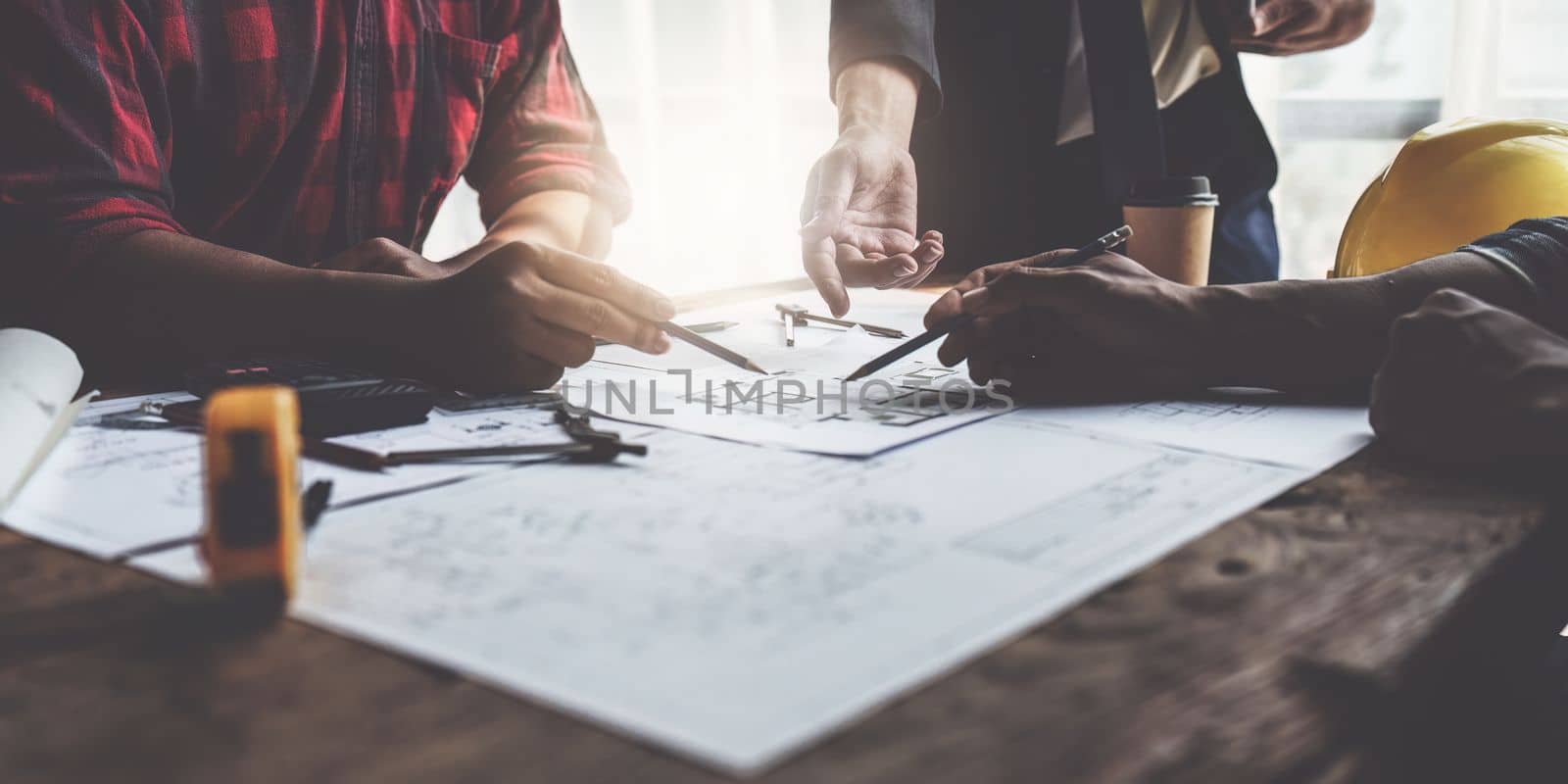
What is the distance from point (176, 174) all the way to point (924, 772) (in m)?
1.19

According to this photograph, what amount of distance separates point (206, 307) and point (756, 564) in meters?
0.67

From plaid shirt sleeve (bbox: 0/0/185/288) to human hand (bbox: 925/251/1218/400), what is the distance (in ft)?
2.44

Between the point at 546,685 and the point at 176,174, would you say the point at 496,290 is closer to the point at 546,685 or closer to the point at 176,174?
the point at 546,685

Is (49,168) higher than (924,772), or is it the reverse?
(49,168)

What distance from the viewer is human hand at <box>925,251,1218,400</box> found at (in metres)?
0.74

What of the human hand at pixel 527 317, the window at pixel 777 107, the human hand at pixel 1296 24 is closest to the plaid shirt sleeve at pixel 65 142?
the human hand at pixel 527 317

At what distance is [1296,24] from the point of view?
4.91 feet

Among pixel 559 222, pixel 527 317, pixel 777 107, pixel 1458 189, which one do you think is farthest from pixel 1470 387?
pixel 777 107

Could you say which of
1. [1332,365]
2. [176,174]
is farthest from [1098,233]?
[176,174]

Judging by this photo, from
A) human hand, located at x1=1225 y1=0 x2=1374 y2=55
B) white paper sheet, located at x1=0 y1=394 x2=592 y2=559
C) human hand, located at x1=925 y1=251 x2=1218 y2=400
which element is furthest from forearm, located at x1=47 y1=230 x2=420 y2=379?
human hand, located at x1=1225 y1=0 x2=1374 y2=55

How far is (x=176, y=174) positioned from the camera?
118 centimetres

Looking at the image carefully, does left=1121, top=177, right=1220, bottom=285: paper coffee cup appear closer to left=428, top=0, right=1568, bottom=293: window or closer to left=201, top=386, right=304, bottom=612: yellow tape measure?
left=201, top=386, right=304, bottom=612: yellow tape measure

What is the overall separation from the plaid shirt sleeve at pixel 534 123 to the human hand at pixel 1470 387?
3.78ft

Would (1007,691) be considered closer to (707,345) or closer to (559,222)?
(707,345)
